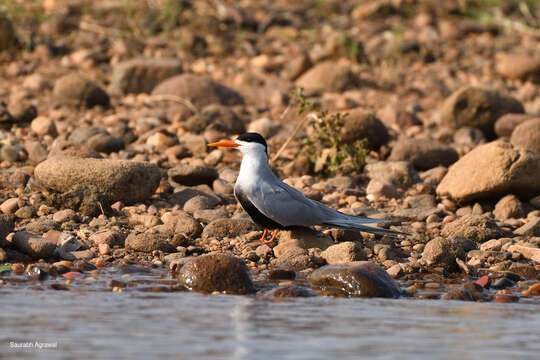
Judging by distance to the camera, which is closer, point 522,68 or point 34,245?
point 34,245

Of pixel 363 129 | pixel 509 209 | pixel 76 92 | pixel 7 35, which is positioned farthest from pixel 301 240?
pixel 7 35

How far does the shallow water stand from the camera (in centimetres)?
412

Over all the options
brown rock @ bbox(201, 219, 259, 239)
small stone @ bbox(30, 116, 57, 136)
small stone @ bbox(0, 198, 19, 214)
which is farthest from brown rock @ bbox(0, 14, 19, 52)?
brown rock @ bbox(201, 219, 259, 239)

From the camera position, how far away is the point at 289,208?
6.71m

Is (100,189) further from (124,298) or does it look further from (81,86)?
(81,86)

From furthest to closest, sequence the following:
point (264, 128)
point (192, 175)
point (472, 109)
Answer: point (472, 109), point (264, 128), point (192, 175)

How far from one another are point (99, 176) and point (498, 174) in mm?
3565

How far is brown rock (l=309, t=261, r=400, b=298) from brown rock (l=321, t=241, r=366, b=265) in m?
0.52

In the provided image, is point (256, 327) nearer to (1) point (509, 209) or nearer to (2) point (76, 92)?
(1) point (509, 209)

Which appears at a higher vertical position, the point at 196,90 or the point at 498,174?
the point at 196,90

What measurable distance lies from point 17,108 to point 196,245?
14.5 ft

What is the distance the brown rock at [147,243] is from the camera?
6609mm

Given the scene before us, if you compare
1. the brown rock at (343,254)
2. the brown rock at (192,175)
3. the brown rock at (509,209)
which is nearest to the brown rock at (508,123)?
the brown rock at (509,209)

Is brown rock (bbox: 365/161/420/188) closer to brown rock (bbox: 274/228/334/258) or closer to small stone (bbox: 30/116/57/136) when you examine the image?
brown rock (bbox: 274/228/334/258)
